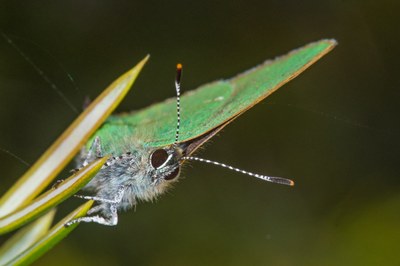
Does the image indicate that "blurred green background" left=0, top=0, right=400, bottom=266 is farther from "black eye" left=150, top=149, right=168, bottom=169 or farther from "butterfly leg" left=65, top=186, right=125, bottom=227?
"black eye" left=150, top=149, right=168, bottom=169

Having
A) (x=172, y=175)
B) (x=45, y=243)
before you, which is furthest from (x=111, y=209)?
(x=45, y=243)

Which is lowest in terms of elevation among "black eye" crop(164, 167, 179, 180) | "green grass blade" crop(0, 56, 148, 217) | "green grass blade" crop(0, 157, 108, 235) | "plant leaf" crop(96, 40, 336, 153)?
"green grass blade" crop(0, 157, 108, 235)

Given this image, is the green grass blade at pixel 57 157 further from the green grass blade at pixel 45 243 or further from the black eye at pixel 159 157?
the black eye at pixel 159 157

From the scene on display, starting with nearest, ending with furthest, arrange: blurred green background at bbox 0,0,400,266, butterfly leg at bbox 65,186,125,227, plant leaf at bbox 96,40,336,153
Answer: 1. plant leaf at bbox 96,40,336,153
2. butterfly leg at bbox 65,186,125,227
3. blurred green background at bbox 0,0,400,266

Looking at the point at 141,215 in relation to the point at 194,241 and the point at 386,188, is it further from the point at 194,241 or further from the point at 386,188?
the point at 386,188

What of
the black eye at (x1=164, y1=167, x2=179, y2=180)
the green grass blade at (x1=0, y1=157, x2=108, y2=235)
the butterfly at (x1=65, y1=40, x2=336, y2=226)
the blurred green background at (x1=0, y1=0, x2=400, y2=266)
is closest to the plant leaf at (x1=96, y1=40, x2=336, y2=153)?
A: the butterfly at (x1=65, y1=40, x2=336, y2=226)

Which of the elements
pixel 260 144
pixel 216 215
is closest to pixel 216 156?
pixel 260 144

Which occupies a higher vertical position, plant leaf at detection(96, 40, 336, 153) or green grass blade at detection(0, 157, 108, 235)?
plant leaf at detection(96, 40, 336, 153)

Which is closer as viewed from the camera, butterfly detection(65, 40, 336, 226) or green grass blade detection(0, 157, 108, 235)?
green grass blade detection(0, 157, 108, 235)
